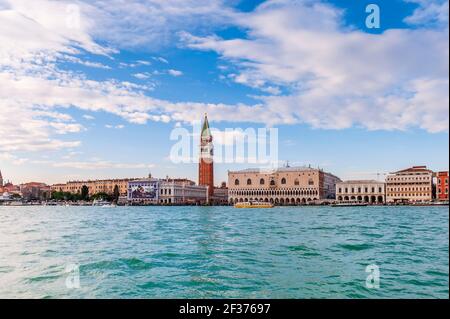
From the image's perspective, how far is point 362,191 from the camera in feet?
193

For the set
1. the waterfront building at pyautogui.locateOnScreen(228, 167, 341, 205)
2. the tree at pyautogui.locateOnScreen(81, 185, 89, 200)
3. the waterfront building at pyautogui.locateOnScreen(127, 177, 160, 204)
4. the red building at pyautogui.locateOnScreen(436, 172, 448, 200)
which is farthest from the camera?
the tree at pyautogui.locateOnScreen(81, 185, 89, 200)

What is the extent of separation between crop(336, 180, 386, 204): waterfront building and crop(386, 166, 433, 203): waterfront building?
159 cm

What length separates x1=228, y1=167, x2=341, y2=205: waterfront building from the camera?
61156mm

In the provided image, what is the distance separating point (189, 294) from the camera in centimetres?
455

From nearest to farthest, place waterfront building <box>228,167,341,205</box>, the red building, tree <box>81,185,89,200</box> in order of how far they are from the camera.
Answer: the red building
waterfront building <box>228,167,341,205</box>
tree <box>81,185,89,200</box>

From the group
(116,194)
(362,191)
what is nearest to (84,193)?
(116,194)

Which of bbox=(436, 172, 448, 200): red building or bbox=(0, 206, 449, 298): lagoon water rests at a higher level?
bbox=(436, 172, 448, 200): red building

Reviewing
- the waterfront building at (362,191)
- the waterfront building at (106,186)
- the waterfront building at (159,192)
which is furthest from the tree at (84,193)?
the waterfront building at (362,191)

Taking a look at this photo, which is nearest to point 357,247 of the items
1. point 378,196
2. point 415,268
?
point 415,268

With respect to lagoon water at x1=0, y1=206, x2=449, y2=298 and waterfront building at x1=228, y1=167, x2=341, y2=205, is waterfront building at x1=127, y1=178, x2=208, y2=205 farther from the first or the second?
lagoon water at x1=0, y1=206, x2=449, y2=298

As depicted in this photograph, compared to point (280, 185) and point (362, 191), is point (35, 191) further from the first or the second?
point (362, 191)

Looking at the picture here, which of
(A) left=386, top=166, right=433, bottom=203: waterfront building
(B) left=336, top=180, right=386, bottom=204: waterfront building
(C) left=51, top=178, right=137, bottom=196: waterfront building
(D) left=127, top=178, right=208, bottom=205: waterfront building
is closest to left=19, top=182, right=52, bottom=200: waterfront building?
(C) left=51, top=178, right=137, bottom=196: waterfront building

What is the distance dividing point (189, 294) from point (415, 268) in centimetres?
340

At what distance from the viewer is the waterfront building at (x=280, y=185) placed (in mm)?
61156
